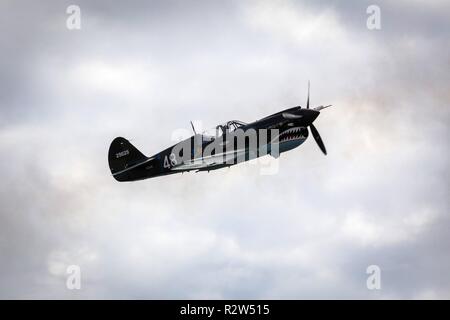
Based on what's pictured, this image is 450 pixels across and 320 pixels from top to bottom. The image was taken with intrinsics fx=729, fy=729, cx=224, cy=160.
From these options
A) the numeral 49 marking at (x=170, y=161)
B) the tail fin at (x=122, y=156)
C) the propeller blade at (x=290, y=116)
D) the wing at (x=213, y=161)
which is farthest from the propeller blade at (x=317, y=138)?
the tail fin at (x=122, y=156)

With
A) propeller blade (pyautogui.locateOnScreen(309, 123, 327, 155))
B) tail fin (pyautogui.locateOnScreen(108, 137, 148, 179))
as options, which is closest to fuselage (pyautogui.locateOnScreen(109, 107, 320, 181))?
propeller blade (pyautogui.locateOnScreen(309, 123, 327, 155))

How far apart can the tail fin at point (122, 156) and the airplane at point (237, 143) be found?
2.02 meters

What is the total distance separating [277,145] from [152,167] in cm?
1029

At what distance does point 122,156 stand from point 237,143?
1083cm

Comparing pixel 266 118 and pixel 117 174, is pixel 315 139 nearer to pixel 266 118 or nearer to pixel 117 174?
pixel 266 118

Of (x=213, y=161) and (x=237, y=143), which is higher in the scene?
(x=237, y=143)

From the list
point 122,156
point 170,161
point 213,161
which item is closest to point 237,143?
point 213,161

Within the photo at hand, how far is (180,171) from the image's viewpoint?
178 ft

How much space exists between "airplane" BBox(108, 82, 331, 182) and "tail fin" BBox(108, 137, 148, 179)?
202cm

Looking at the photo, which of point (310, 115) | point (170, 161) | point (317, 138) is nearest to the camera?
point (310, 115)

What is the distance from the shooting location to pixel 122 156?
60.1 m

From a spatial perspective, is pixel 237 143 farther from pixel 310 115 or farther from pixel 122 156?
pixel 122 156

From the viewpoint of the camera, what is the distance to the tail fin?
59.6 meters
